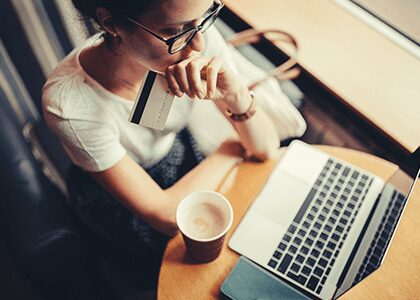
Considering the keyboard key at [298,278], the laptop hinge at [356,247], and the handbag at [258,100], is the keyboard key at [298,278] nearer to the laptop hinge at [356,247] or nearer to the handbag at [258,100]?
the laptop hinge at [356,247]

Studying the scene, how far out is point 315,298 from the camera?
0.89 meters

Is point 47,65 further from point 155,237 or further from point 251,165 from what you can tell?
point 251,165

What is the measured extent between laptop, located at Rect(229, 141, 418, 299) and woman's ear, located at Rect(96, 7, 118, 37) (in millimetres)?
564

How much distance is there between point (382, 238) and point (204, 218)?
412 mm

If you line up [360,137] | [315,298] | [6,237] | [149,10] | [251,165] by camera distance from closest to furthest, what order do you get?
[149,10] < [315,298] < [6,237] < [251,165] < [360,137]

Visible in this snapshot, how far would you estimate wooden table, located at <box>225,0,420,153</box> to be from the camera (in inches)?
43.9

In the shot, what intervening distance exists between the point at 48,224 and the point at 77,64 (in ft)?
1.42

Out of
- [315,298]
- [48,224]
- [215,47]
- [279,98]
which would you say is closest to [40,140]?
[48,224]

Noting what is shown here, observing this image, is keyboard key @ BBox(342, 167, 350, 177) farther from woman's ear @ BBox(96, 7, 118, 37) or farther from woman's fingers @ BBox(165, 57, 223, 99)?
woman's ear @ BBox(96, 7, 118, 37)

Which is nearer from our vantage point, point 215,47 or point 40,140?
point 215,47

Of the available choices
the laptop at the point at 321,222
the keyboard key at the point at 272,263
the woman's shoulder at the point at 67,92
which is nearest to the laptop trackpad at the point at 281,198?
the laptop at the point at 321,222

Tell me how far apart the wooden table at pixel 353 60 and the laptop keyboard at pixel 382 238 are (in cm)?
22

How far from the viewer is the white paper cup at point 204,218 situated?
891mm

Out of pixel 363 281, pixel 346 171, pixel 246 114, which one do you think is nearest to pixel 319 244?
pixel 363 281
